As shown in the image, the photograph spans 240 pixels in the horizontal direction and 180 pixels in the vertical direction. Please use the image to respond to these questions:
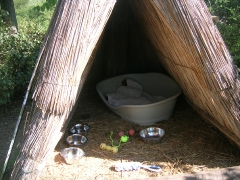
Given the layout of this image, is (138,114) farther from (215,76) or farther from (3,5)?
(3,5)

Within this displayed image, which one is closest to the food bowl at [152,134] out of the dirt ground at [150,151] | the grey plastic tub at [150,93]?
the dirt ground at [150,151]

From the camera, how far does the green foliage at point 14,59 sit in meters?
5.23

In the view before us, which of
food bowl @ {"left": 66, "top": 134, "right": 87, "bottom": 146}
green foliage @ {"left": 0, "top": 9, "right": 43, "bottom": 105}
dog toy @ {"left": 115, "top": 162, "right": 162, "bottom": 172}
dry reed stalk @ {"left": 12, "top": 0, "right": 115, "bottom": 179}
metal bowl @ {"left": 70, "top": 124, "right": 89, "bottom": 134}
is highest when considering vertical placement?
dry reed stalk @ {"left": 12, "top": 0, "right": 115, "bottom": 179}

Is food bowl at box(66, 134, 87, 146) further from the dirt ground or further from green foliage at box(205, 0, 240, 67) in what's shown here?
green foliage at box(205, 0, 240, 67)

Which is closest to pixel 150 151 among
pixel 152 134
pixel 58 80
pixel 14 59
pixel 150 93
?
pixel 152 134

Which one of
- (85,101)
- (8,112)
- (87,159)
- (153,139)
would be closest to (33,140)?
(87,159)

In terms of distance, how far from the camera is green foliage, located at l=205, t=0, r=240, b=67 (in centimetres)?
527

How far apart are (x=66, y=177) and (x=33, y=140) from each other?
0.60 meters

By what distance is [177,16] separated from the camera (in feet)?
9.59

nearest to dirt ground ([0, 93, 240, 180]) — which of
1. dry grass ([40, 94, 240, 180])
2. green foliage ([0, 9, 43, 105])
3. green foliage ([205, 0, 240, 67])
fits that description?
dry grass ([40, 94, 240, 180])

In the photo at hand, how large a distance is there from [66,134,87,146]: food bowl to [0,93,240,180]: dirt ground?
54mm

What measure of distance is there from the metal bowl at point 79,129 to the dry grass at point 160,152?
0.26ft

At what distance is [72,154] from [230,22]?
3.97m

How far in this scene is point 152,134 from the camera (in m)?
3.95
